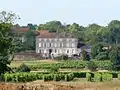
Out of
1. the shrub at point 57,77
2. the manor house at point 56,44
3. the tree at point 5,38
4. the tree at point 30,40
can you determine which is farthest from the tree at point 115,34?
the shrub at point 57,77

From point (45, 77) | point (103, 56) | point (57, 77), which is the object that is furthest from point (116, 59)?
point (45, 77)

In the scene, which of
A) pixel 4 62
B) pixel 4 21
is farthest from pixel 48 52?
pixel 4 62

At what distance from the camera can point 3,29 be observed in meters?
61.2

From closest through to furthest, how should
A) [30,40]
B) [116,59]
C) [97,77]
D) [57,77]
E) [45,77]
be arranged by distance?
[45,77] → [57,77] → [97,77] → [116,59] → [30,40]

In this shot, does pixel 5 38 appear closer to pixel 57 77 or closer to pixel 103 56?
pixel 57 77

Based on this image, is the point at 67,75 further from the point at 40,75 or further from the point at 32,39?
the point at 32,39

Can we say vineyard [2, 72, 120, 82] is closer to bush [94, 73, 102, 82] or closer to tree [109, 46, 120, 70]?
bush [94, 73, 102, 82]

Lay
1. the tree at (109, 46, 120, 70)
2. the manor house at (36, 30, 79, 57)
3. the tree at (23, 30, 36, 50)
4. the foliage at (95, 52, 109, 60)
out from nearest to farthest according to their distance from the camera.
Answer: the tree at (109, 46, 120, 70) < the foliage at (95, 52, 109, 60) < the manor house at (36, 30, 79, 57) < the tree at (23, 30, 36, 50)

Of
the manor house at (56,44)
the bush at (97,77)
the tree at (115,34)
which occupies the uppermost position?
the tree at (115,34)

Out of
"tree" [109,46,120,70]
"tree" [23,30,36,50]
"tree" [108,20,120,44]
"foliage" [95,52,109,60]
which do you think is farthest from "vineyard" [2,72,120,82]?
"tree" [108,20,120,44]

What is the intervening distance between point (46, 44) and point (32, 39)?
4158 millimetres

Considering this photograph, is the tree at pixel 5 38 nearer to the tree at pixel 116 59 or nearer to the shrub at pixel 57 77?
the shrub at pixel 57 77

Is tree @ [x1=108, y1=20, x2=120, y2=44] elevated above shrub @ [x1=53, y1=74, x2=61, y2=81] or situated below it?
above

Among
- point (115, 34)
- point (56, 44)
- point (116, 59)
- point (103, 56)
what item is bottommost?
point (116, 59)
